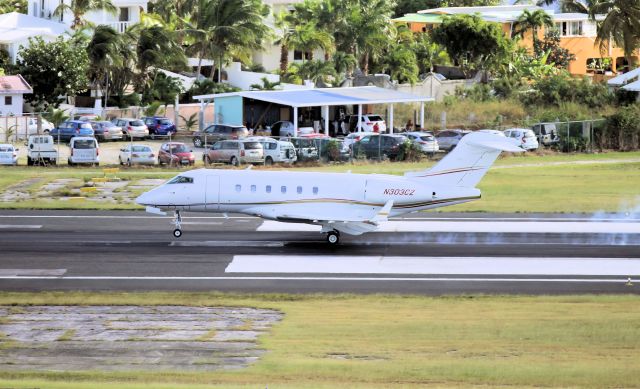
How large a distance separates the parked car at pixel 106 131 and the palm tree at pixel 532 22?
48.1 m

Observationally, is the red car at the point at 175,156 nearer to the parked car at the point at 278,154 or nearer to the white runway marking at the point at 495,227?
the parked car at the point at 278,154

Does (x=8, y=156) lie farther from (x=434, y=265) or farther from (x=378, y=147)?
(x=434, y=265)

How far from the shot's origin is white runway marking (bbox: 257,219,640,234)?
43.0 metres

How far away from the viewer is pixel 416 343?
2595 cm

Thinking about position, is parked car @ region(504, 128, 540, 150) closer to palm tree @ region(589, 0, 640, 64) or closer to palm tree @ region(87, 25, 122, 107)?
palm tree @ region(589, 0, 640, 64)

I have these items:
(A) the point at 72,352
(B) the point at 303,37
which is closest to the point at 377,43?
(B) the point at 303,37

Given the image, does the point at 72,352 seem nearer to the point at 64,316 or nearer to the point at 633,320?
the point at 64,316

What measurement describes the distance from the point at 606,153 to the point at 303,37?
34.4 metres

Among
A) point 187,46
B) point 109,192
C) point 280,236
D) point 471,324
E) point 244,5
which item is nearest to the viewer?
point 471,324

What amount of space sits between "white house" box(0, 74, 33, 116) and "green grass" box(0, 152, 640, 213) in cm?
2308

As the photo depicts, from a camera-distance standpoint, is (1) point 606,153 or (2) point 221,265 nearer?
(2) point 221,265

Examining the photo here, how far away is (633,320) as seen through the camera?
28.3 m

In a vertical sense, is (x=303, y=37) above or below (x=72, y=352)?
above

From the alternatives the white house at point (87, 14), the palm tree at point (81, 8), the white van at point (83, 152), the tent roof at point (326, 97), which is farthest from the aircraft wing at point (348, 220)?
the white house at point (87, 14)
